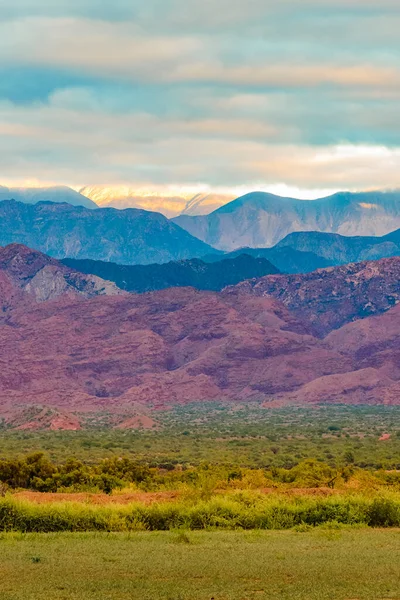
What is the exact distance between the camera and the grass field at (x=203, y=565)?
92.7ft

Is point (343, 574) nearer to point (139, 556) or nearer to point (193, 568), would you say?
point (193, 568)

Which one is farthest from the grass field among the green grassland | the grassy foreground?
the green grassland

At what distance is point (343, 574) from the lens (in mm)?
30438

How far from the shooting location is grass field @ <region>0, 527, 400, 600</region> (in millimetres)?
28250

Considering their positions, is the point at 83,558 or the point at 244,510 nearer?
the point at 83,558

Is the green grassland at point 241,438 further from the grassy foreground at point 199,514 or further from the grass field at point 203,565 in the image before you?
the grass field at point 203,565

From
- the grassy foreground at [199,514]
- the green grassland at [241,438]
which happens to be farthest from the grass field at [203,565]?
the green grassland at [241,438]

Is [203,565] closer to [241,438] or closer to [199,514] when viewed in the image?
[199,514]

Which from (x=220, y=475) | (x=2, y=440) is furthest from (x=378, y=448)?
(x=220, y=475)

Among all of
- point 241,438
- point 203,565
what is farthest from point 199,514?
point 241,438

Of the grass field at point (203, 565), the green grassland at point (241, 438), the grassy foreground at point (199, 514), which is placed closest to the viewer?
the grass field at point (203, 565)

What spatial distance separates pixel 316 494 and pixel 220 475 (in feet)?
32.0

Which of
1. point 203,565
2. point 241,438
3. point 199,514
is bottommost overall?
point 241,438

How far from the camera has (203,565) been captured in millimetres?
31812
